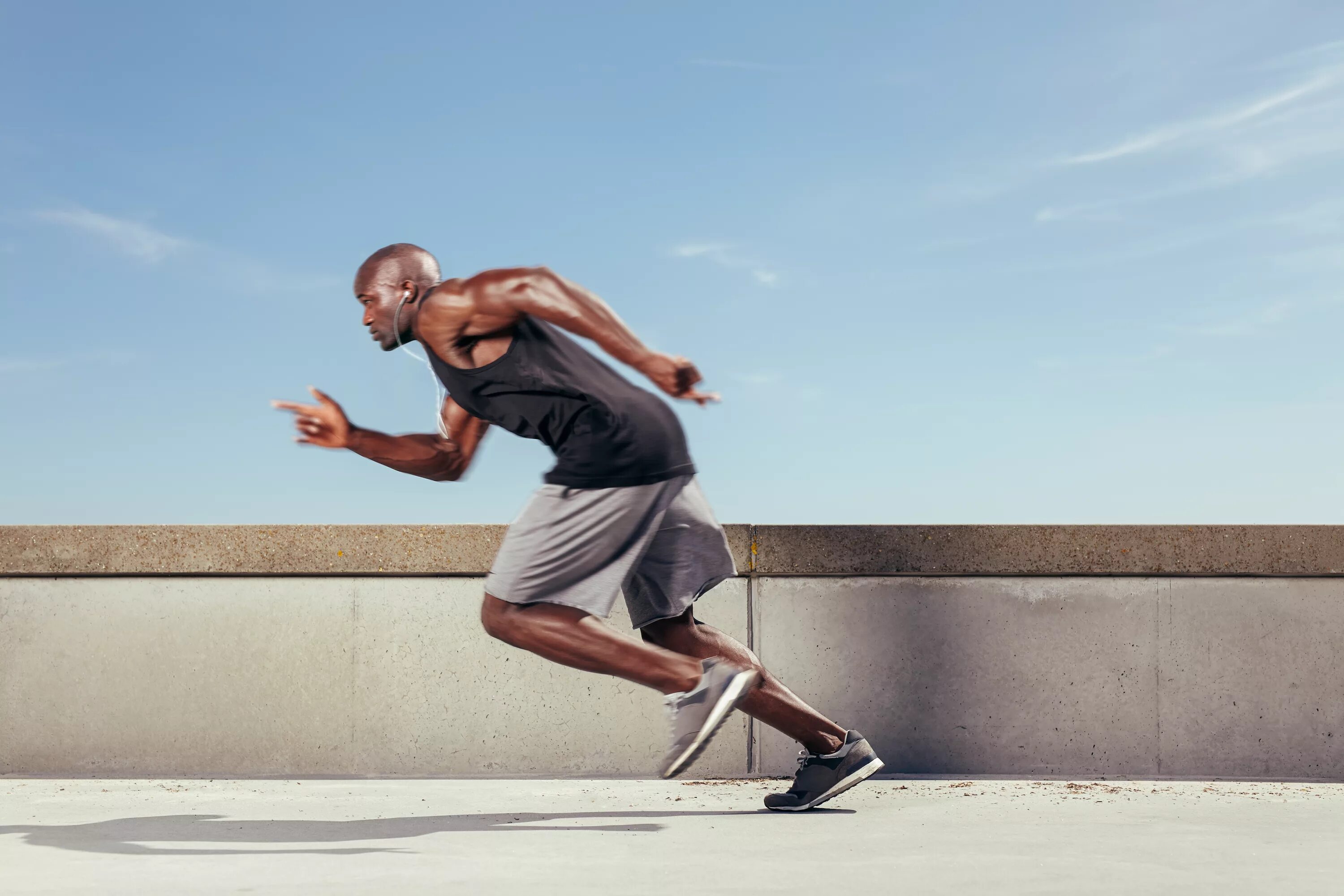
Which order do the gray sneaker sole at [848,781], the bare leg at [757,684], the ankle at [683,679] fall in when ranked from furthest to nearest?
1. the gray sneaker sole at [848,781]
2. the bare leg at [757,684]
3. the ankle at [683,679]

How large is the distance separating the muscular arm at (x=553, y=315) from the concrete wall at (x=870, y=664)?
166cm

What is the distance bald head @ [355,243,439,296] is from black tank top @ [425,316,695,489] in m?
0.23

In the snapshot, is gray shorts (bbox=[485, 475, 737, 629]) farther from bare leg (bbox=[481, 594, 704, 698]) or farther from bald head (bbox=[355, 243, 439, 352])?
bald head (bbox=[355, 243, 439, 352])

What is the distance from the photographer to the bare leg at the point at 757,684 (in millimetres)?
3592

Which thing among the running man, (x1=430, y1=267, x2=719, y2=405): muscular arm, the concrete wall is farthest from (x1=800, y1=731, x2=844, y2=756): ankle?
(x1=430, y1=267, x2=719, y2=405): muscular arm

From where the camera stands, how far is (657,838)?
3.34 meters

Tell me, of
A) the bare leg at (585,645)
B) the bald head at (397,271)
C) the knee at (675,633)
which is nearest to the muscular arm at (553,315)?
the bald head at (397,271)

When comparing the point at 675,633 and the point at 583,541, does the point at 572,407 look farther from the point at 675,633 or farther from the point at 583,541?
the point at 675,633

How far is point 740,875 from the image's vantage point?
2.82m

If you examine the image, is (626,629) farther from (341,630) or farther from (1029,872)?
(1029,872)

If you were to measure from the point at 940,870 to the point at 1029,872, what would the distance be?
22 cm

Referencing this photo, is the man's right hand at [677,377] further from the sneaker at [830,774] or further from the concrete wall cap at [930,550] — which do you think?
the concrete wall cap at [930,550]

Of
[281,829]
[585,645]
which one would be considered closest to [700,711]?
[585,645]

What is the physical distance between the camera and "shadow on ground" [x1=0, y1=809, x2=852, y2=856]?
3.26 m
